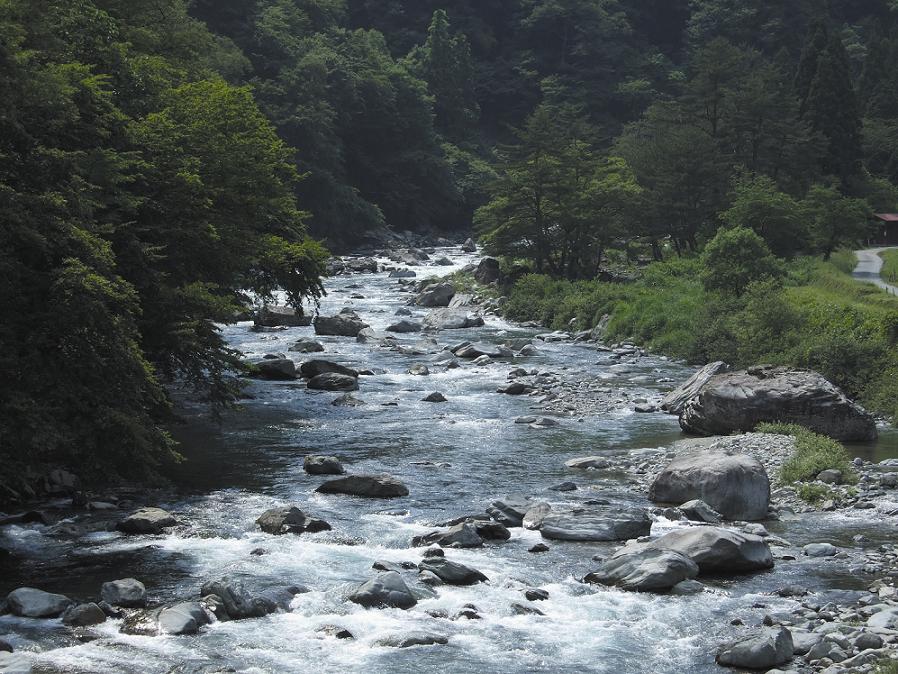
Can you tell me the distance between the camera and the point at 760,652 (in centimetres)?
1265

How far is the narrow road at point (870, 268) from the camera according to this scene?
159 ft

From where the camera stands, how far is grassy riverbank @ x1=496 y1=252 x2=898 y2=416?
29.1m

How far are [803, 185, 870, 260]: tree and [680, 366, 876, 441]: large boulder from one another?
112 ft

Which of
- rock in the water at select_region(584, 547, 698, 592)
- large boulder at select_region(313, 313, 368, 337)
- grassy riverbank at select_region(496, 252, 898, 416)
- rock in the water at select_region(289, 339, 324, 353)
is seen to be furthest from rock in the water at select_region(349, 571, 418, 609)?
large boulder at select_region(313, 313, 368, 337)

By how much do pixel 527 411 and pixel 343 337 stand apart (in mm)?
17087

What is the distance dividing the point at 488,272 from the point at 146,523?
43.5m

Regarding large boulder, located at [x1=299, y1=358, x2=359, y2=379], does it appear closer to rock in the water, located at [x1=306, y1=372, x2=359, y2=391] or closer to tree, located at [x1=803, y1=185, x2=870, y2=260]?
rock in the water, located at [x1=306, y1=372, x2=359, y2=391]

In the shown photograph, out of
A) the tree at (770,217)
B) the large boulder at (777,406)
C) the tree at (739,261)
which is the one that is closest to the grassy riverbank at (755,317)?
the tree at (739,261)

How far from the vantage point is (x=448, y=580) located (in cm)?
1565

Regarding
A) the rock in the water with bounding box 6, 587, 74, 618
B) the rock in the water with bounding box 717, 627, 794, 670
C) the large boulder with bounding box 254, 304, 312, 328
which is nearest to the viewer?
the rock in the water with bounding box 717, 627, 794, 670

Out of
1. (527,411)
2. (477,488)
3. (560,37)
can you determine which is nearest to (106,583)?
(477,488)

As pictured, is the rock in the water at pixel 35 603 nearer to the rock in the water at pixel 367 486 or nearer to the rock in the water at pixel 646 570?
the rock in the water at pixel 367 486

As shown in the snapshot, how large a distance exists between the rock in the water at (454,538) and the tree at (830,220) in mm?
43926

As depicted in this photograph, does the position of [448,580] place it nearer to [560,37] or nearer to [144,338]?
[144,338]
